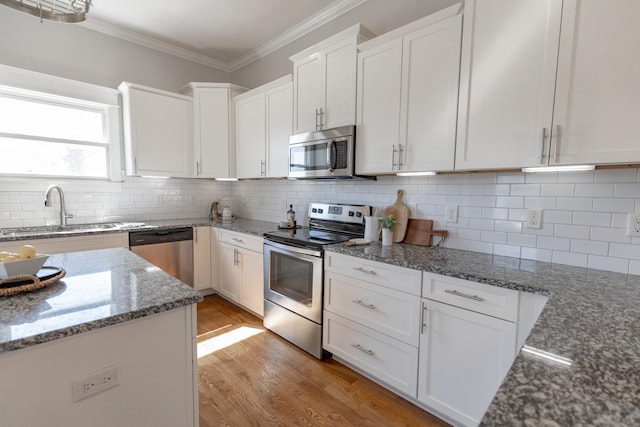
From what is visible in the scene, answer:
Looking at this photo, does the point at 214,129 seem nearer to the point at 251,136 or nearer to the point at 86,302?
the point at 251,136

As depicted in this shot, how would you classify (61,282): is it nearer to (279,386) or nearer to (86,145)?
(279,386)

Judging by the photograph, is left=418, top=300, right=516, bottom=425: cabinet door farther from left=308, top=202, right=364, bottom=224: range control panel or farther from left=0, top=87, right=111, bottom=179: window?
left=0, top=87, right=111, bottom=179: window

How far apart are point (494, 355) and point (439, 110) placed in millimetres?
1383

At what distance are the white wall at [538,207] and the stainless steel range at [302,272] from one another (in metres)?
0.36

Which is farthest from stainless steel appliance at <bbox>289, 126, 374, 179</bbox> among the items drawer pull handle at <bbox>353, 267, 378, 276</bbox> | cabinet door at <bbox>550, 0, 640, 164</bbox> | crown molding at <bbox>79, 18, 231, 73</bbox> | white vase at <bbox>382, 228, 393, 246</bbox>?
crown molding at <bbox>79, 18, 231, 73</bbox>

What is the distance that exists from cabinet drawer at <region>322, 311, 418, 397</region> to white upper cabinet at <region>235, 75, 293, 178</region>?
5.08ft

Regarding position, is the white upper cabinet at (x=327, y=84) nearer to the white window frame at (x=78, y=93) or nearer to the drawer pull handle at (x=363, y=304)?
the drawer pull handle at (x=363, y=304)

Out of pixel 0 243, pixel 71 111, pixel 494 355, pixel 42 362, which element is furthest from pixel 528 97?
pixel 71 111

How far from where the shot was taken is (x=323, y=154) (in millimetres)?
2447

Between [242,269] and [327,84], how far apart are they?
6.23ft

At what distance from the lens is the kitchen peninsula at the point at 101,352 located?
0.80 meters

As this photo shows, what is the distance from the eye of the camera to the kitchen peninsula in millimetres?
802

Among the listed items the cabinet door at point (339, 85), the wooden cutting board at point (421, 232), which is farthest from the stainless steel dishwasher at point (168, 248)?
the wooden cutting board at point (421, 232)

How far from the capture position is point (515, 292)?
1.36m
